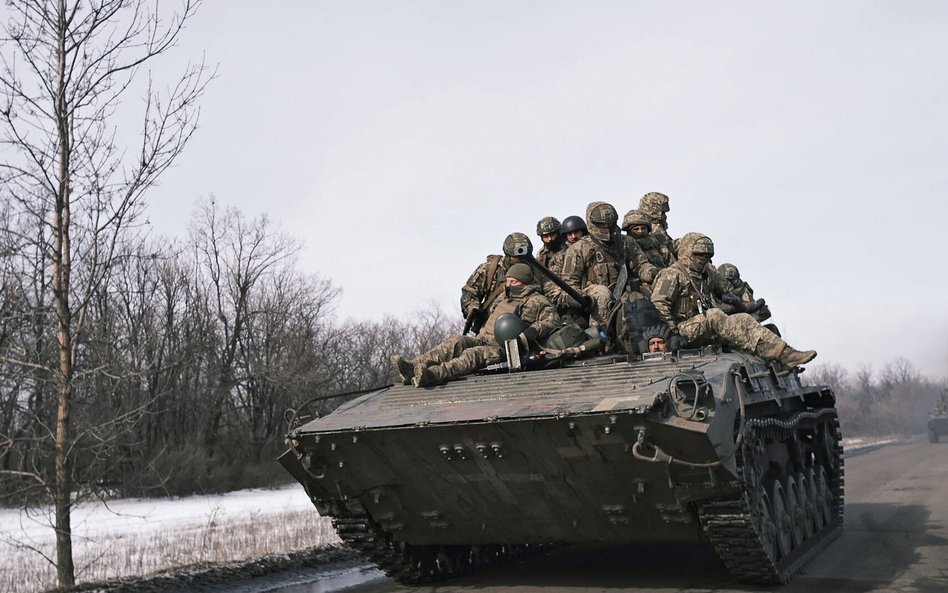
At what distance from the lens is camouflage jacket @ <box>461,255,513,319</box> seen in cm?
1067

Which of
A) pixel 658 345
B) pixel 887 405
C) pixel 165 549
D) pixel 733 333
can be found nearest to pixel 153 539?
pixel 165 549

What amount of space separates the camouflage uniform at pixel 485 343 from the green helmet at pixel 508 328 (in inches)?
7.1

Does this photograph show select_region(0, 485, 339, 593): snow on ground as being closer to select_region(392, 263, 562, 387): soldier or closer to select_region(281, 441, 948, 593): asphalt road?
select_region(281, 441, 948, 593): asphalt road

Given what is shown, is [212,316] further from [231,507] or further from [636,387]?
[636,387]

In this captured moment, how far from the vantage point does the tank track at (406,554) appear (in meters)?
8.86

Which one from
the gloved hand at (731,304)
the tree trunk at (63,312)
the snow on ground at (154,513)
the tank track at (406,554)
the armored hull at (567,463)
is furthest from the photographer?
the snow on ground at (154,513)

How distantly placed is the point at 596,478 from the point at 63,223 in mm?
4971

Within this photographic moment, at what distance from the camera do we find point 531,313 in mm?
9711

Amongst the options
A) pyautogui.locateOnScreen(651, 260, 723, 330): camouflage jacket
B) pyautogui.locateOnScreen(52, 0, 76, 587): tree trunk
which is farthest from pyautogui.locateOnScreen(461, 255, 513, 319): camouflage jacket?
pyautogui.locateOnScreen(52, 0, 76, 587): tree trunk

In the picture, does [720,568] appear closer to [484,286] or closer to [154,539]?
[484,286]

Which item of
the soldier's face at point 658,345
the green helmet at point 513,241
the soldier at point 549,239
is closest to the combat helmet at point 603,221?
the soldier at point 549,239

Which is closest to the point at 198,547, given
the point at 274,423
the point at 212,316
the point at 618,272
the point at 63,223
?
the point at 63,223

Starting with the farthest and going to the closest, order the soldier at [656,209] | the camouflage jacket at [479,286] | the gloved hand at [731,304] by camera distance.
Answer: the soldier at [656,209], the gloved hand at [731,304], the camouflage jacket at [479,286]

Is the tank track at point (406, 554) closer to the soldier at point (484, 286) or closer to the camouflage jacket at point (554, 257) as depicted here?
the soldier at point (484, 286)
